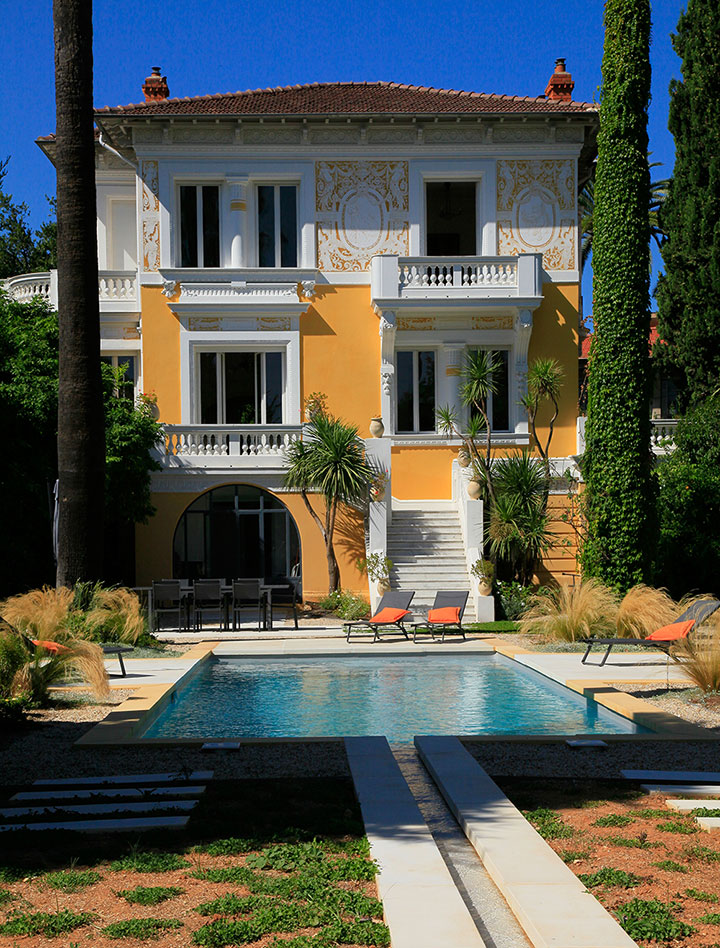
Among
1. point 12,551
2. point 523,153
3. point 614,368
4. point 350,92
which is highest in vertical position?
point 350,92

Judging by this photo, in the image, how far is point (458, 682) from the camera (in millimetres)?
13805

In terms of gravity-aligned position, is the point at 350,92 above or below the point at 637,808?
above

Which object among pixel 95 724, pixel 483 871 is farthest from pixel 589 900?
pixel 95 724

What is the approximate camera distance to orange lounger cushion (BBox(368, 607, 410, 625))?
18.0 meters

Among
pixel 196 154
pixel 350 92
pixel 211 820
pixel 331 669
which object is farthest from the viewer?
pixel 350 92

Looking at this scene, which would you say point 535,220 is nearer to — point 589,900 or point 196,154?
point 196,154

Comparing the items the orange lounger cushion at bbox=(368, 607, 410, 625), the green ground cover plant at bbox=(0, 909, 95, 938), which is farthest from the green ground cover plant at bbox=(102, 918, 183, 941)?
the orange lounger cushion at bbox=(368, 607, 410, 625)

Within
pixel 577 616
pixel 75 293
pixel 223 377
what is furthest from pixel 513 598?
pixel 75 293

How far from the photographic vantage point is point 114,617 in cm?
1555

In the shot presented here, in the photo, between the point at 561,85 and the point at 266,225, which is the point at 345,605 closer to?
the point at 266,225

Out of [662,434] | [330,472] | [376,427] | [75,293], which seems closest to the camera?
[75,293]

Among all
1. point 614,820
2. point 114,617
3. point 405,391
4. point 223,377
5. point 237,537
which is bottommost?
point 614,820

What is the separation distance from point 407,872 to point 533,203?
885 inches

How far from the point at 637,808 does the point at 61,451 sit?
1181 centimetres
